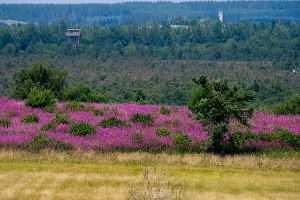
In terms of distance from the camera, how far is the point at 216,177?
82.6 feet

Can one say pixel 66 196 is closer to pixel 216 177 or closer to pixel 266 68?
pixel 216 177

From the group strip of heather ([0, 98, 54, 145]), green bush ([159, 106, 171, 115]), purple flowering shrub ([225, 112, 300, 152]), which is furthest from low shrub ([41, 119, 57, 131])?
purple flowering shrub ([225, 112, 300, 152])

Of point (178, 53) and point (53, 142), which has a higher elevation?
point (53, 142)

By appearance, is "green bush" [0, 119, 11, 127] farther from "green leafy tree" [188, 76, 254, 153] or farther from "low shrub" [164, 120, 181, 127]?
"green leafy tree" [188, 76, 254, 153]

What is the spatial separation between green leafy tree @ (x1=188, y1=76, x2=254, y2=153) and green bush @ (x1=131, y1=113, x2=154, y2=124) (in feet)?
14.3

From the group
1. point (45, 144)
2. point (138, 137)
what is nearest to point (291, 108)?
point (138, 137)

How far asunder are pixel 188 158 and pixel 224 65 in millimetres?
136690

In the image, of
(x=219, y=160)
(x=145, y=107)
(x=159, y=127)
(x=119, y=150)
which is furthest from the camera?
(x=145, y=107)

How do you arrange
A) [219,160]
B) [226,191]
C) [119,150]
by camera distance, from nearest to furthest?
[226,191], [219,160], [119,150]

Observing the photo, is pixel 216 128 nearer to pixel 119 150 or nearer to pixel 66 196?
pixel 119 150

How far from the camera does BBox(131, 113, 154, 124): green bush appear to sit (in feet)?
114

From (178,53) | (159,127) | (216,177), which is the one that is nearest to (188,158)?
(216,177)

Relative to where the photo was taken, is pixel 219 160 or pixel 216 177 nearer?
pixel 216 177

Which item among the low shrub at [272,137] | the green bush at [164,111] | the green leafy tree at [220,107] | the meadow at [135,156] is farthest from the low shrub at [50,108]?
the low shrub at [272,137]
